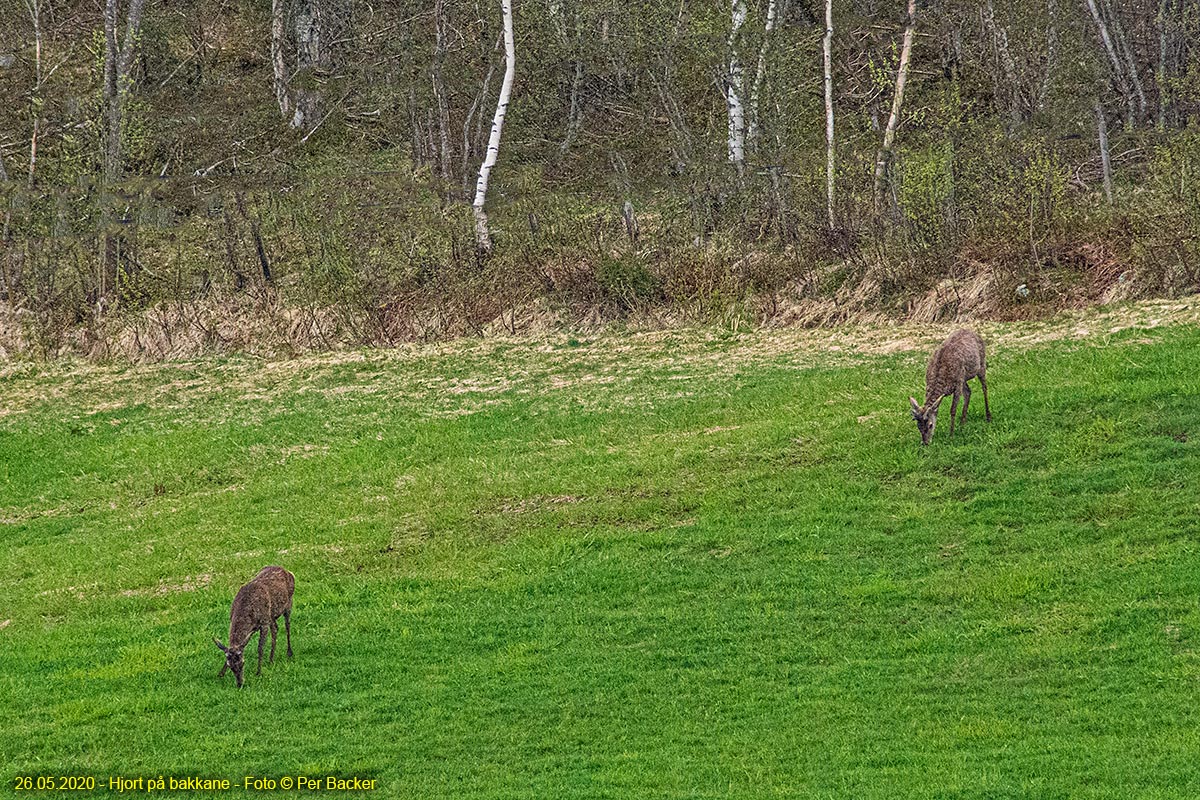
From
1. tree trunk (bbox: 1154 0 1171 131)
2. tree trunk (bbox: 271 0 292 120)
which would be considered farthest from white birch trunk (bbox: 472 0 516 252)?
tree trunk (bbox: 1154 0 1171 131)

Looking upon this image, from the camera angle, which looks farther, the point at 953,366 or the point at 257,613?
the point at 953,366

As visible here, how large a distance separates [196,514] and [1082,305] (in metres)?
16.9

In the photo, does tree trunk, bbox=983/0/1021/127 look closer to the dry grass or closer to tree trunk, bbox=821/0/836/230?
tree trunk, bbox=821/0/836/230

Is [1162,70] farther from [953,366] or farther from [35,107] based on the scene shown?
[35,107]

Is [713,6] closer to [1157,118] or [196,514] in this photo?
[1157,118]

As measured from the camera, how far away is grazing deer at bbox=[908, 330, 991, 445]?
18.2m

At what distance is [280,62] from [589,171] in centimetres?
1314

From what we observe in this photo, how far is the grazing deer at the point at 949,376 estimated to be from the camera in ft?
59.7

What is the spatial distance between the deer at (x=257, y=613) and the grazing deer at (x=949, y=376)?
842cm

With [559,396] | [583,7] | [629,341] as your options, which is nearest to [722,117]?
[583,7]

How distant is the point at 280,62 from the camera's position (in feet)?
156

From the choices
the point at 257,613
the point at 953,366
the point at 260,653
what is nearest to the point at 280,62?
the point at 953,366

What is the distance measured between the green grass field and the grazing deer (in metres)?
0.46

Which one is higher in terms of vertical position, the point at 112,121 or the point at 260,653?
the point at 112,121
